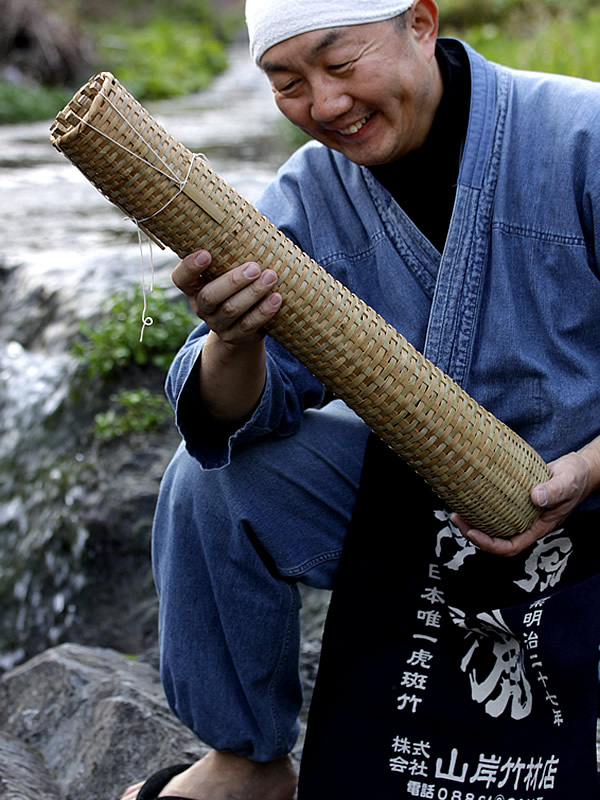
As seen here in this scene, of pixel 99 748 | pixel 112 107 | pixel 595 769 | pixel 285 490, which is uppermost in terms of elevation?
pixel 112 107

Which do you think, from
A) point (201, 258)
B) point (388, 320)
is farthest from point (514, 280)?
point (201, 258)

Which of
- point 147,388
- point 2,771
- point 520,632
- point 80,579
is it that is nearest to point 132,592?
point 80,579

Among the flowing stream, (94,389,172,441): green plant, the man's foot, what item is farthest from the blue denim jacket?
the flowing stream

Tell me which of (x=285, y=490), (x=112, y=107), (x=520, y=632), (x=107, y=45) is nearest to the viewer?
(x=112, y=107)

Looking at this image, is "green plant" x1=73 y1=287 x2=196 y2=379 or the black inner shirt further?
"green plant" x1=73 y1=287 x2=196 y2=379

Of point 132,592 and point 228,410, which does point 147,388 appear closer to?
point 132,592

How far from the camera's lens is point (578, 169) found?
176 centimetres

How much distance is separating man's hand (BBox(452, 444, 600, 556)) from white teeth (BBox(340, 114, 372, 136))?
2.15 feet

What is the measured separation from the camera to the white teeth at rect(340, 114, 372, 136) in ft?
5.59

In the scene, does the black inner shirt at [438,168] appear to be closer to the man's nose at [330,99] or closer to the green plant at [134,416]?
the man's nose at [330,99]

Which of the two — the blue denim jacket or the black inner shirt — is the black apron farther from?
the black inner shirt

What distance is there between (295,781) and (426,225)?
43.0 inches

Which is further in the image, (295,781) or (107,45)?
(107,45)

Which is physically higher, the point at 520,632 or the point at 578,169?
the point at 578,169
